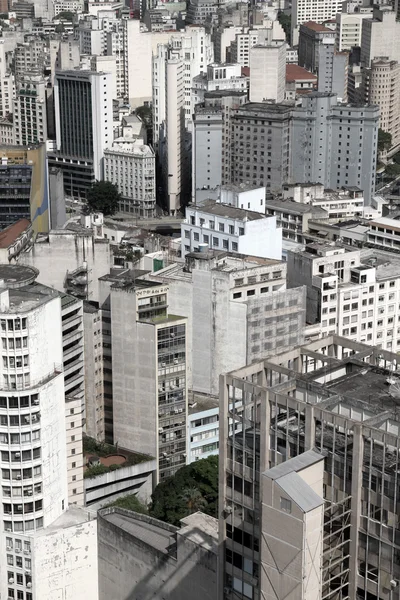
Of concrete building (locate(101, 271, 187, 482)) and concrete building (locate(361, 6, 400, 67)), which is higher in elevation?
concrete building (locate(361, 6, 400, 67))

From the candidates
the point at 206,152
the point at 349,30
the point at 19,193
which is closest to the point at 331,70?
the point at 206,152

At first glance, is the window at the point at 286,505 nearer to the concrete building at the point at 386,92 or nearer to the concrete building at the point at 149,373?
the concrete building at the point at 149,373

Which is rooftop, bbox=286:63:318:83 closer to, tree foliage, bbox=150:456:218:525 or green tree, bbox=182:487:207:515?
tree foliage, bbox=150:456:218:525

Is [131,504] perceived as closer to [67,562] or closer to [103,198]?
[67,562]

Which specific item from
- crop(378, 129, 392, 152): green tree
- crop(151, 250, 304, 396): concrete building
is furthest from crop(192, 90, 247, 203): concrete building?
crop(151, 250, 304, 396): concrete building

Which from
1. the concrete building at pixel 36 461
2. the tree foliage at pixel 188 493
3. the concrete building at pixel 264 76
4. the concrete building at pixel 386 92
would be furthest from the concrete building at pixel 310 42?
the concrete building at pixel 36 461

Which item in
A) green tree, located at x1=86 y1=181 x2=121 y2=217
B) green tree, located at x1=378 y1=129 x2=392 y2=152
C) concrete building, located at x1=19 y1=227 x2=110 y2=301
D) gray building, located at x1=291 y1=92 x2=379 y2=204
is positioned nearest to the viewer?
concrete building, located at x1=19 y1=227 x2=110 y2=301
